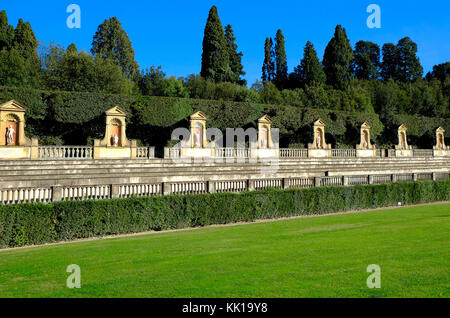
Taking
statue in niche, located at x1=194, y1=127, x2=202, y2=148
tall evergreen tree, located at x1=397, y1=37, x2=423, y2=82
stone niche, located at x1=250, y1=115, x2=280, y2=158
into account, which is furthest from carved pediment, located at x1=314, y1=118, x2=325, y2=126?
tall evergreen tree, located at x1=397, y1=37, x2=423, y2=82

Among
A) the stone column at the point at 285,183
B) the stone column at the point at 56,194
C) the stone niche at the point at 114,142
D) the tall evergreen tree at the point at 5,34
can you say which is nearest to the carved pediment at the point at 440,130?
the stone column at the point at 285,183

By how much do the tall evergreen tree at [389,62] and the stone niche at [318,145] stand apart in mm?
61197

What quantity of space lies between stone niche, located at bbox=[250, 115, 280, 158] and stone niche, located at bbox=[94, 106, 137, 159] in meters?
11.3

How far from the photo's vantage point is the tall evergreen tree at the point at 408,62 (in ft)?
291

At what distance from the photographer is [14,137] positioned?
82.6ft

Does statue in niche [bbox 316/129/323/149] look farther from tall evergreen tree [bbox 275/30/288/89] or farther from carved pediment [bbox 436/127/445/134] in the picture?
tall evergreen tree [bbox 275/30/288/89]

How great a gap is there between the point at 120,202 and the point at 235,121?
24762mm

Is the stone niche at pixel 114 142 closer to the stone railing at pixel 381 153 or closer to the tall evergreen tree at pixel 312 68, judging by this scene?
the stone railing at pixel 381 153

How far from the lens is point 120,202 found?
50.3 feet

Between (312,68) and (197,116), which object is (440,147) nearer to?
(312,68)

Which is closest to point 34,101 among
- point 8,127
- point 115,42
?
point 8,127

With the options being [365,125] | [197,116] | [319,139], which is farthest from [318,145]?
[197,116]

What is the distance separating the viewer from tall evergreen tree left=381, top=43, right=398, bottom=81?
9106cm

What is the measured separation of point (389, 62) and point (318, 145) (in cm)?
6525
